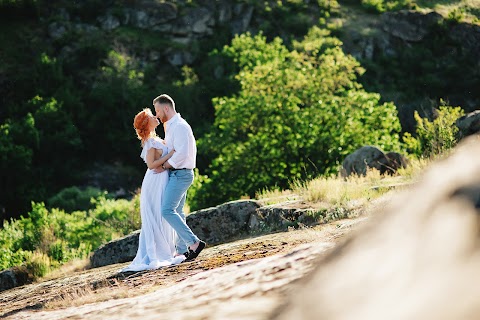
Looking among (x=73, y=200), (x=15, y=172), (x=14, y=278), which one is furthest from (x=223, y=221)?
(x=15, y=172)

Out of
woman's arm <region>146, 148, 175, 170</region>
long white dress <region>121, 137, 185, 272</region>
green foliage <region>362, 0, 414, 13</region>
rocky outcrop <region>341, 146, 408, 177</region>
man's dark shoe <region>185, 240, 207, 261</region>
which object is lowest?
rocky outcrop <region>341, 146, 408, 177</region>

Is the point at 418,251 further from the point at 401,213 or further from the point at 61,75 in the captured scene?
the point at 61,75

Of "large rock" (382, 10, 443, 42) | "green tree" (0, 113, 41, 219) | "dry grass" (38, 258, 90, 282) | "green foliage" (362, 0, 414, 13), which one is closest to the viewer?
"dry grass" (38, 258, 90, 282)

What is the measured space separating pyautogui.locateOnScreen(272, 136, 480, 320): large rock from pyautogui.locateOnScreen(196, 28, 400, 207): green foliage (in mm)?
21324

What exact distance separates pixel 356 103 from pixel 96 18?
145ft

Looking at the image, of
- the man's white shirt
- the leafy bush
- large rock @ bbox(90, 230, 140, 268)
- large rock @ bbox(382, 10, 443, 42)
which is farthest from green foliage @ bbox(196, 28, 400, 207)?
large rock @ bbox(382, 10, 443, 42)

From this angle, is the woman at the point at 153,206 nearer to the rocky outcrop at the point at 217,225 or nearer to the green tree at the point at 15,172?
the rocky outcrop at the point at 217,225

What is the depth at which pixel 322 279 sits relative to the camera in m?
2.46

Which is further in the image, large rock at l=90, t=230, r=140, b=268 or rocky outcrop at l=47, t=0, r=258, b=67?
rocky outcrop at l=47, t=0, r=258, b=67

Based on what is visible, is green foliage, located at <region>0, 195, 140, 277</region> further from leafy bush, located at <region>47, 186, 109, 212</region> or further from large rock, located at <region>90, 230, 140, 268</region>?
leafy bush, located at <region>47, 186, 109, 212</region>

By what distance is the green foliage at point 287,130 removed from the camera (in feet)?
84.5

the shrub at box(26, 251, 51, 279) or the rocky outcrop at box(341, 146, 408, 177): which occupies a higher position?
the shrub at box(26, 251, 51, 279)

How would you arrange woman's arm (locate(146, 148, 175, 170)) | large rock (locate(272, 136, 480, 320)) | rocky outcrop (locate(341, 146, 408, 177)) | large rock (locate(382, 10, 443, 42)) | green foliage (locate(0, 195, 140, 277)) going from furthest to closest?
large rock (locate(382, 10, 443, 42)) → rocky outcrop (locate(341, 146, 408, 177)) → green foliage (locate(0, 195, 140, 277)) → woman's arm (locate(146, 148, 175, 170)) → large rock (locate(272, 136, 480, 320))

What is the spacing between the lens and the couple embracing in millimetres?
8281
